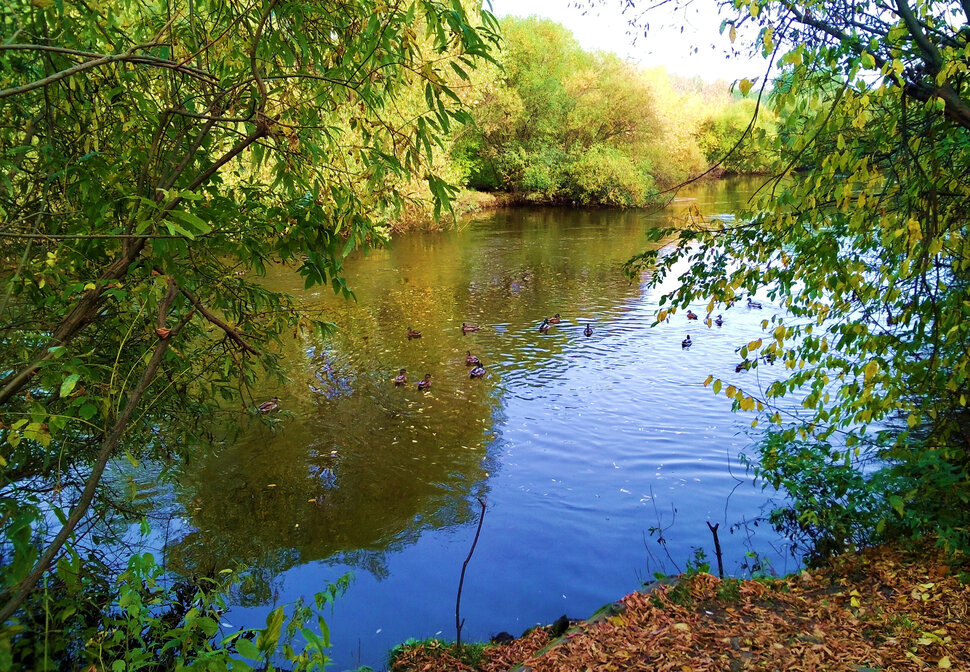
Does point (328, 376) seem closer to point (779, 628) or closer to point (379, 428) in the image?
point (379, 428)

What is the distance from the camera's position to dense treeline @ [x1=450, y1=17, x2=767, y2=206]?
1436 inches

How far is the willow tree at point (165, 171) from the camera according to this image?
290cm

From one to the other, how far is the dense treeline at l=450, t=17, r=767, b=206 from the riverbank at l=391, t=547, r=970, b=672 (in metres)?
32.5

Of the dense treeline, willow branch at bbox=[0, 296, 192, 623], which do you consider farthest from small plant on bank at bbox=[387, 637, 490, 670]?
the dense treeline

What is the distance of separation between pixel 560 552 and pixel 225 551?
362 centimetres

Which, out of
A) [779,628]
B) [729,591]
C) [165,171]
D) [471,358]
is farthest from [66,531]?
[471,358]

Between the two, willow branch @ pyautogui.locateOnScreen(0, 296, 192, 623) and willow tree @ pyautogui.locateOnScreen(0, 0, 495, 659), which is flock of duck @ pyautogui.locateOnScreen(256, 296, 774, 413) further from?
willow branch @ pyautogui.locateOnScreen(0, 296, 192, 623)

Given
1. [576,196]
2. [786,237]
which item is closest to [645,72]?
[576,196]

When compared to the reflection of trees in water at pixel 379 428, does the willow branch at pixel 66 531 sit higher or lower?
higher

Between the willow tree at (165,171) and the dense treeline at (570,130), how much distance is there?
32251mm

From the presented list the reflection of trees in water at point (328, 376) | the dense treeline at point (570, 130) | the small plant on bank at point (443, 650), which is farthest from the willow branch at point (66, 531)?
the dense treeline at point (570, 130)

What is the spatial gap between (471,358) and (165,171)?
30.1ft

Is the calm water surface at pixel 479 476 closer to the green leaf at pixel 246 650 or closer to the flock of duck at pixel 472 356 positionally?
the flock of duck at pixel 472 356

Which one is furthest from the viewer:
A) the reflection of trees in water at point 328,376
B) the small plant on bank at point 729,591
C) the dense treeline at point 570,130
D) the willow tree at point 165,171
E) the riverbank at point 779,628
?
the dense treeline at point 570,130
